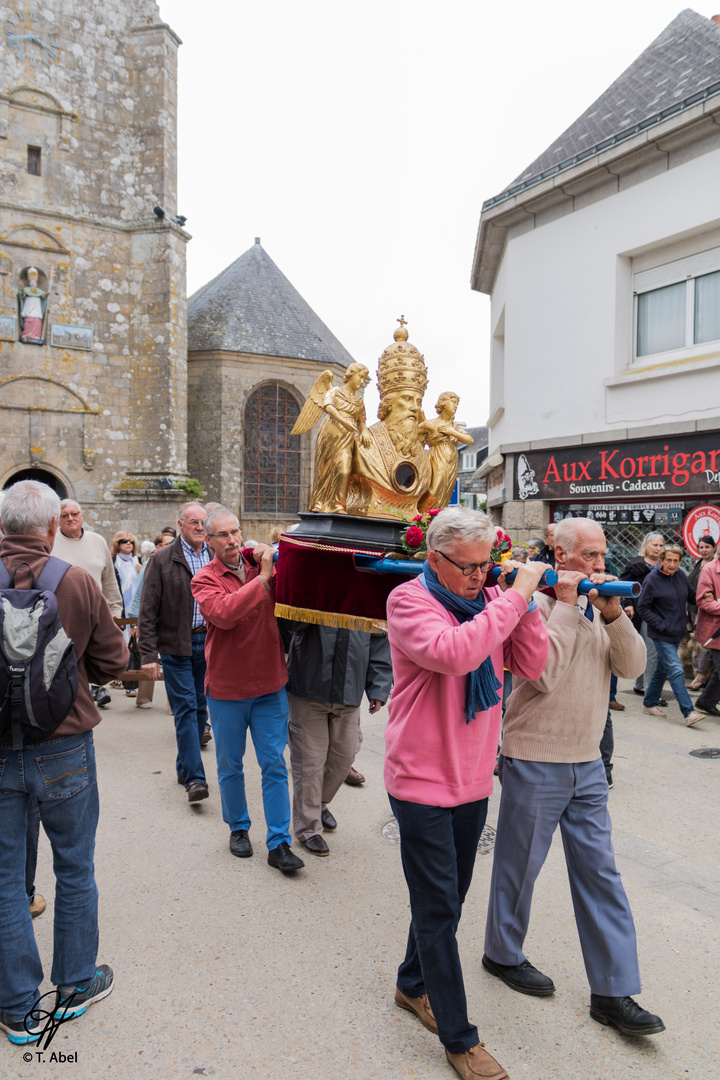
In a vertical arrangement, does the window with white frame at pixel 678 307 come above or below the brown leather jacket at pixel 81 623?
above

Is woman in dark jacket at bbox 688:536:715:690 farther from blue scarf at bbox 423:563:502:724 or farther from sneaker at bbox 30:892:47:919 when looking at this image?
sneaker at bbox 30:892:47:919

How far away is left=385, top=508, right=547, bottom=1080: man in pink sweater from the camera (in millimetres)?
2480

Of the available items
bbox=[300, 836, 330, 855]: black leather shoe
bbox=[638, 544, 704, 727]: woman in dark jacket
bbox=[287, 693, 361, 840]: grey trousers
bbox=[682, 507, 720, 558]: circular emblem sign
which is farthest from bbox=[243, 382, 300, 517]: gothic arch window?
bbox=[300, 836, 330, 855]: black leather shoe

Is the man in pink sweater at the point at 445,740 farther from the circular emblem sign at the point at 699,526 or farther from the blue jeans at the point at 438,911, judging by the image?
the circular emblem sign at the point at 699,526

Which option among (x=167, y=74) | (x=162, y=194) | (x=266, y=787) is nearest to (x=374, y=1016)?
(x=266, y=787)

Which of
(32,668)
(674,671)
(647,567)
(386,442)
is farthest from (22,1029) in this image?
(647,567)

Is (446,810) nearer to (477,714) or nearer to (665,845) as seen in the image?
(477,714)

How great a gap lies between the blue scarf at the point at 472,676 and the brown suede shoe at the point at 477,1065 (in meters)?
1.10

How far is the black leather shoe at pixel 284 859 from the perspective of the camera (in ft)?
13.3

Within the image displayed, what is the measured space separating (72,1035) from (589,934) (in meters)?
1.97

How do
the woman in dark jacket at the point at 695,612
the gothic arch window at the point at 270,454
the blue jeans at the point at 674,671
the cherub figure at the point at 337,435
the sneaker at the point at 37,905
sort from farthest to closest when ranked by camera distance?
the gothic arch window at the point at 270,454, the woman in dark jacket at the point at 695,612, the blue jeans at the point at 674,671, the cherub figure at the point at 337,435, the sneaker at the point at 37,905

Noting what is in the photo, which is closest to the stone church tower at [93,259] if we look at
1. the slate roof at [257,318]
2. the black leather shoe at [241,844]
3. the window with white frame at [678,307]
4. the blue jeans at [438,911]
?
the slate roof at [257,318]

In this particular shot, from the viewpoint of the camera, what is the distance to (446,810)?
8.35ft

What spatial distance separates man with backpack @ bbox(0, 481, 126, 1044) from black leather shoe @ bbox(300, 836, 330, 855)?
5.00 ft
